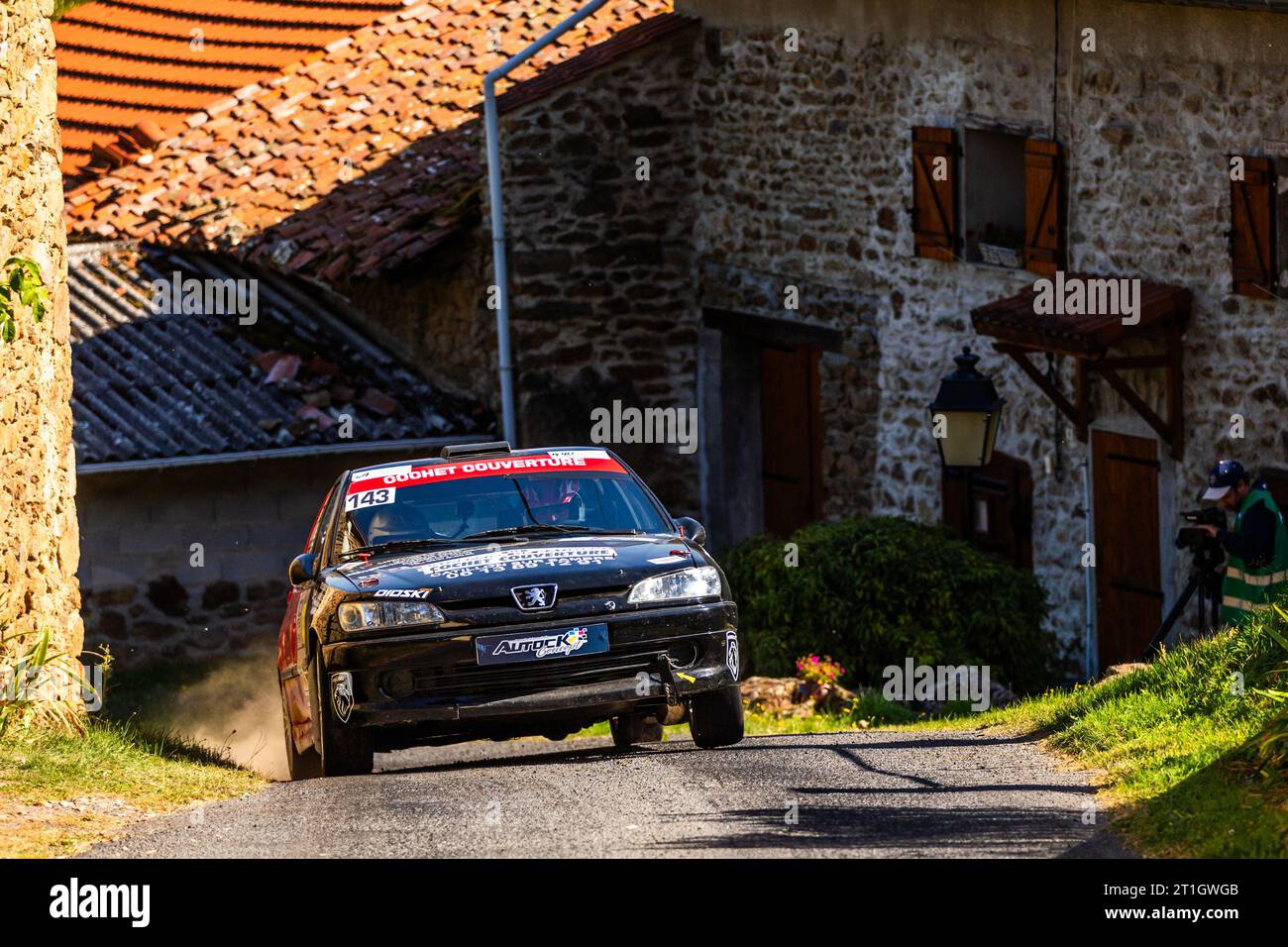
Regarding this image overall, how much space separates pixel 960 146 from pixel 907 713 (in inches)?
219

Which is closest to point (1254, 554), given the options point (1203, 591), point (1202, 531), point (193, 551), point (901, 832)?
point (1202, 531)

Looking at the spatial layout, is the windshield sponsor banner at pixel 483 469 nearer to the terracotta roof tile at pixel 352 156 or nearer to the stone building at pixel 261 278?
the stone building at pixel 261 278

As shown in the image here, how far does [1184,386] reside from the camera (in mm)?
14266

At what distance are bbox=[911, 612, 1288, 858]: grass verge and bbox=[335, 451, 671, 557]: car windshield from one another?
7.86 ft

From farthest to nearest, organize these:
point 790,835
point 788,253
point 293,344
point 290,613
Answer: point 293,344 < point 788,253 < point 290,613 < point 790,835

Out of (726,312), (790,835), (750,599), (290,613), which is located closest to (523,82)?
(726,312)

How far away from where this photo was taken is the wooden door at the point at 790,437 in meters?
19.5

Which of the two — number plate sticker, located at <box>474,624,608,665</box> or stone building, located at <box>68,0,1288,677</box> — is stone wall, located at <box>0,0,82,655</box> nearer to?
number plate sticker, located at <box>474,624,608,665</box>

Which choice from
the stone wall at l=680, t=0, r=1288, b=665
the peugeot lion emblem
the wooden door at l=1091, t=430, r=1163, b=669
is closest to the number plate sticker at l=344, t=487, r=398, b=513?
the peugeot lion emblem

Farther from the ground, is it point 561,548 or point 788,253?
point 788,253

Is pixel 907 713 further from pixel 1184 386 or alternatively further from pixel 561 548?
pixel 561 548

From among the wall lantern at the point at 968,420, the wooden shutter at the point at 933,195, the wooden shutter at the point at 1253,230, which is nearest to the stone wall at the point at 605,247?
the wooden shutter at the point at 933,195

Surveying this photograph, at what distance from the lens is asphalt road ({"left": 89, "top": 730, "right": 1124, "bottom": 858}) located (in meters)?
7.28

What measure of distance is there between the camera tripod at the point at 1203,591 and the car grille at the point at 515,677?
4.16 metres
